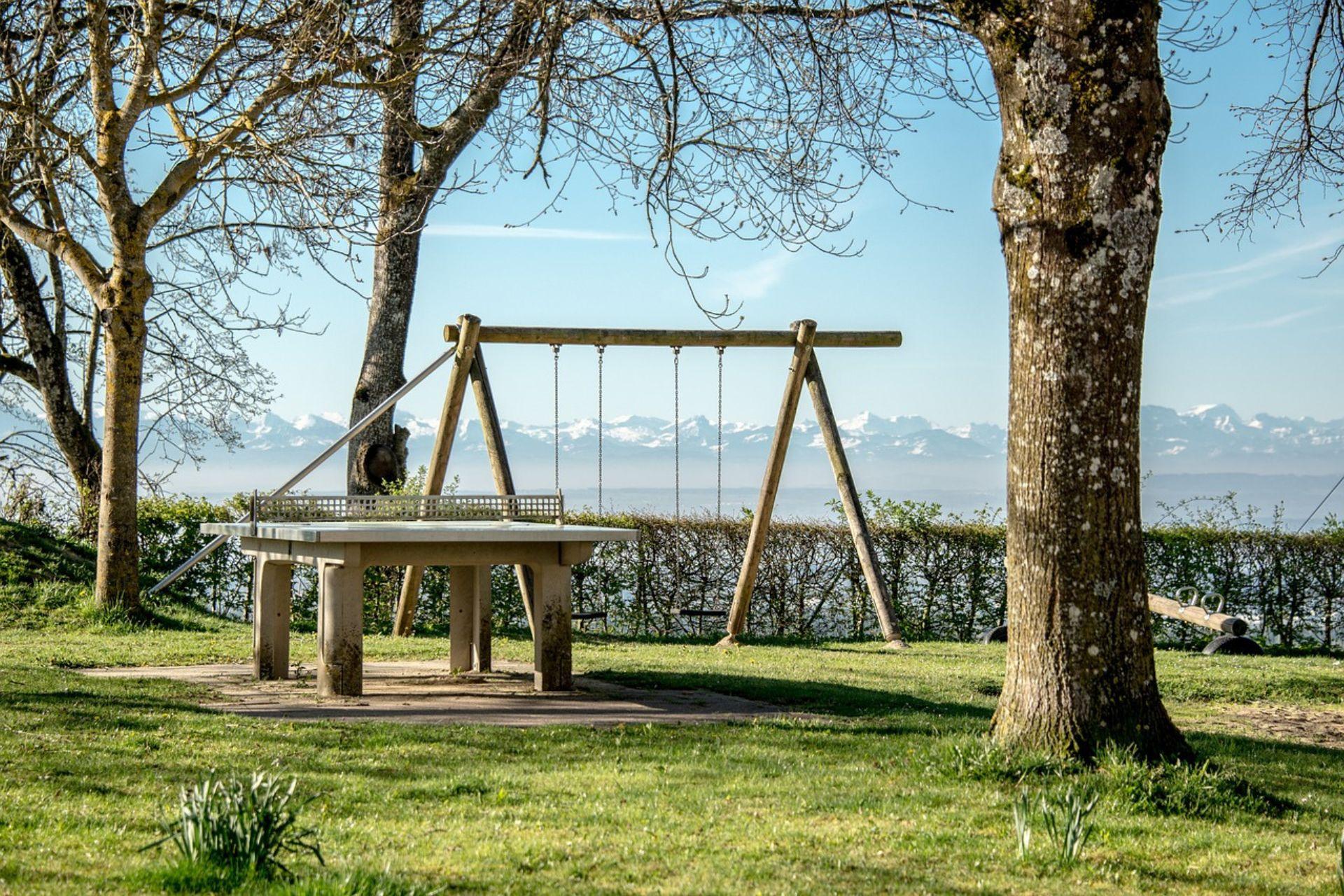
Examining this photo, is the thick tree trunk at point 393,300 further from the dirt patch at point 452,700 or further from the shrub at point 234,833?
the shrub at point 234,833

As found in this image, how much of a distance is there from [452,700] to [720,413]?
555cm

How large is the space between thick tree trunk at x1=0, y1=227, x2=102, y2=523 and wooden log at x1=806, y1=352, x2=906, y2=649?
11.1 meters

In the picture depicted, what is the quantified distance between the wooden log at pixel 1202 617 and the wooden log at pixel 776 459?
4.04 metres

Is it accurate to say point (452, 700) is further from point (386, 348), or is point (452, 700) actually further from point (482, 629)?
point (386, 348)

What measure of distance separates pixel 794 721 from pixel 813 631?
8235mm

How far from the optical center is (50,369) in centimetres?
1942

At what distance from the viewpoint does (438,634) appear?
14.5 metres

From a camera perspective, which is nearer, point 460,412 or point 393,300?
point 460,412

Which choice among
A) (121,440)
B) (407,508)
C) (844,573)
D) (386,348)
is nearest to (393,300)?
(386,348)

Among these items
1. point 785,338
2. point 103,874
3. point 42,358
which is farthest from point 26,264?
point 103,874

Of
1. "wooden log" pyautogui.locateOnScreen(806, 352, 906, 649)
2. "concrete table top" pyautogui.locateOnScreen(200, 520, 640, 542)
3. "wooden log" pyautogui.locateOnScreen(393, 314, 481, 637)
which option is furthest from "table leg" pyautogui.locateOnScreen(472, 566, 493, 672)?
"wooden log" pyautogui.locateOnScreen(806, 352, 906, 649)

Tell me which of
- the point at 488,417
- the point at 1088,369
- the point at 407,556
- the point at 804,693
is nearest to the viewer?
the point at 1088,369

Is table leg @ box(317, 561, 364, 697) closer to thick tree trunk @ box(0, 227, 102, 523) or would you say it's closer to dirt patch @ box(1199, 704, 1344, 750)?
dirt patch @ box(1199, 704, 1344, 750)

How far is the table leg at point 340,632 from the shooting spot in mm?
8617
